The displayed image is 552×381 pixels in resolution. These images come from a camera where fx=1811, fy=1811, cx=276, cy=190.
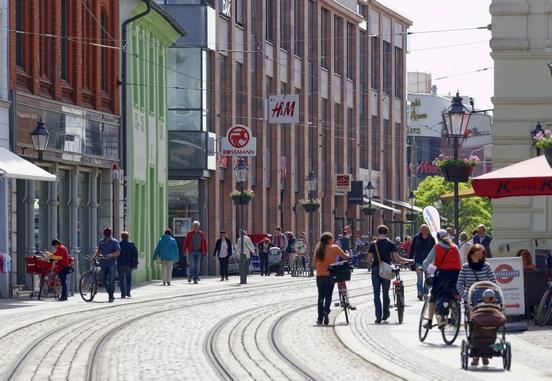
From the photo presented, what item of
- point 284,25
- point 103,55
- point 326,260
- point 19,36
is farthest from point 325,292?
point 284,25

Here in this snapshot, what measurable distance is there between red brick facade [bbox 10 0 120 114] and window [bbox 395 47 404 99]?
55.0m

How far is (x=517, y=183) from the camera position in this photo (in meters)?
27.5

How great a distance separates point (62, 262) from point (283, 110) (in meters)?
29.3

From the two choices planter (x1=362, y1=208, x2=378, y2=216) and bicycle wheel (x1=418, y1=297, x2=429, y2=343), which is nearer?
bicycle wheel (x1=418, y1=297, x2=429, y2=343)

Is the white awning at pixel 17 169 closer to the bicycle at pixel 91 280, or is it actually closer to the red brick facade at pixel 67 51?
the bicycle at pixel 91 280

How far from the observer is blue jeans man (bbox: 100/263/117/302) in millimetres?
39688

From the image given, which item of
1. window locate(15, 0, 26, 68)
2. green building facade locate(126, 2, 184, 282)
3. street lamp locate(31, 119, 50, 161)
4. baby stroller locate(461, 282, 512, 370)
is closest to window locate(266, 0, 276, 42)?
green building facade locate(126, 2, 184, 282)

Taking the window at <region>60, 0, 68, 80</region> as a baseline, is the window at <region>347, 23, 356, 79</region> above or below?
above

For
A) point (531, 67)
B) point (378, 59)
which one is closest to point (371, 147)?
point (378, 59)

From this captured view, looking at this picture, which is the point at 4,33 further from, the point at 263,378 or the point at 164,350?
the point at 263,378

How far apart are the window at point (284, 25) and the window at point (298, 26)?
168 centimetres

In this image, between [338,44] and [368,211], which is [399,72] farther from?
[368,211]

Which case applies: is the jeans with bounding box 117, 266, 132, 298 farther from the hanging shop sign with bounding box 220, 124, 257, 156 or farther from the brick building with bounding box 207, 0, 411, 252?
the brick building with bounding box 207, 0, 411, 252

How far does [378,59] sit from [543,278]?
72.6 metres
